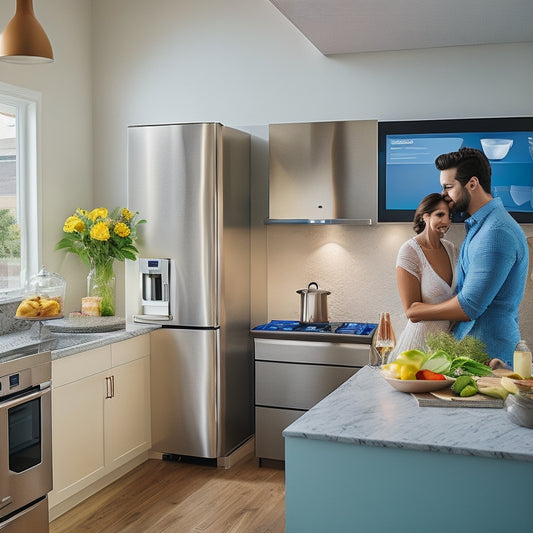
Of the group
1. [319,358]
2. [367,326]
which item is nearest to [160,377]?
[319,358]

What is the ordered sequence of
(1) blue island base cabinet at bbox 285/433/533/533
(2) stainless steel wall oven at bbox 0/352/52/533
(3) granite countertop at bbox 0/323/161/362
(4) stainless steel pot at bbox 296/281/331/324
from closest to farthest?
1. (1) blue island base cabinet at bbox 285/433/533/533
2. (2) stainless steel wall oven at bbox 0/352/52/533
3. (3) granite countertop at bbox 0/323/161/362
4. (4) stainless steel pot at bbox 296/281/331/324

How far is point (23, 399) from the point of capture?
3.14m

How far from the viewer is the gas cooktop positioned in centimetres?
431

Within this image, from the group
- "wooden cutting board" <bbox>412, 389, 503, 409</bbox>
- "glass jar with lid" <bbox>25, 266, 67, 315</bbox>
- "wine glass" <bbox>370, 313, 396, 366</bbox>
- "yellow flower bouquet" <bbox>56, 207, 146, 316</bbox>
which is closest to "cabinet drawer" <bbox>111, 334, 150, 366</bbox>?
"yellow flower bouquet" <bbox>56, 207, 146, 316</bbox>

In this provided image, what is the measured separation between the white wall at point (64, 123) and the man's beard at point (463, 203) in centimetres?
255

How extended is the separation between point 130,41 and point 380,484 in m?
3.95

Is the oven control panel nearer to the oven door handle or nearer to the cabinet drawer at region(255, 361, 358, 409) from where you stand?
the oven door handle

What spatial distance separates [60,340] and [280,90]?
2.15 metres

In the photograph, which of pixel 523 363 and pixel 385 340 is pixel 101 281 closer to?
pixel 385 340

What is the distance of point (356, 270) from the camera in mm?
4773

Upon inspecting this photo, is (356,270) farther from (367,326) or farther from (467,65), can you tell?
(467,65)

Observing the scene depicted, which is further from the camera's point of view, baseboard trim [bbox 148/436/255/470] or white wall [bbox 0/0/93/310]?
white wall [bbox 0/0/93/310]

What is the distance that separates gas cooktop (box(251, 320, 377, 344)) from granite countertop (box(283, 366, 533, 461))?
168 centimetres

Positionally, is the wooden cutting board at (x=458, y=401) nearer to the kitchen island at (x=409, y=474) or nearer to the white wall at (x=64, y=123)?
the kitchen island at (x=409, y=474)
